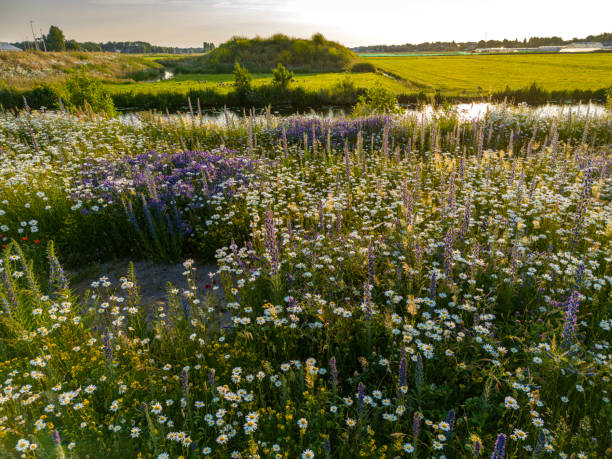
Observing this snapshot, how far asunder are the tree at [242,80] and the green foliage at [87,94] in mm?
15902

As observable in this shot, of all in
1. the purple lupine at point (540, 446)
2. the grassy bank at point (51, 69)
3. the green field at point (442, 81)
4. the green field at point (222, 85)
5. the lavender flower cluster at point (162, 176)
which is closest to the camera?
the purple lupine at point (540, 446)

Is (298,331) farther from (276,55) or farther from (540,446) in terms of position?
(276,55)

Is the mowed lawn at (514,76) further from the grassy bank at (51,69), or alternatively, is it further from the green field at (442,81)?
the grassy bank at (51,69)

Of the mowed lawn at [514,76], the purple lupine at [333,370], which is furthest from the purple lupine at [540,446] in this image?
the mowed lawn at [514,76]

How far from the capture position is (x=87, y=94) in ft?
60.6

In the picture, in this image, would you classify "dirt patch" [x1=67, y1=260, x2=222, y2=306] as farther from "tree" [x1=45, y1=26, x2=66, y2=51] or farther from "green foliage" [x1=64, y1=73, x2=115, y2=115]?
"tree" [x1=45, y1=26, x2=66, y2=51]

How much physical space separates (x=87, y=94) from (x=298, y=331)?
20662mm

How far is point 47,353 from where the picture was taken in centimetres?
395

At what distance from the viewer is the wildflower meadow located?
9.67ft

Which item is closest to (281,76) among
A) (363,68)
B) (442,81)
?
(442,81)

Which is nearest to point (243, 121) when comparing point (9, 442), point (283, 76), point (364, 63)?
point (9, 442)

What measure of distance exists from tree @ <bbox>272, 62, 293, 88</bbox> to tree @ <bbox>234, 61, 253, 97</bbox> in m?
2.81

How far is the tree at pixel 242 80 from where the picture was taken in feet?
108

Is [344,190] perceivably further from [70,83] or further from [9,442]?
[70,83]
